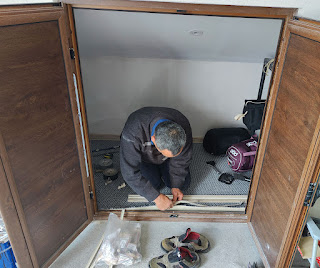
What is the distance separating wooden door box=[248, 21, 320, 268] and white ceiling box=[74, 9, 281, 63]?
1.49ft

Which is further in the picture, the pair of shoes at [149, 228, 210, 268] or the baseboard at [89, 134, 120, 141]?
the baseboard at [89, 134, 120, 141]

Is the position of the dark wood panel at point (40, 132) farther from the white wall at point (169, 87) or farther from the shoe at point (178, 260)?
the white wall at point (169, 87)

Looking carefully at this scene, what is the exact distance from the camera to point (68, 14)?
1.34 meters

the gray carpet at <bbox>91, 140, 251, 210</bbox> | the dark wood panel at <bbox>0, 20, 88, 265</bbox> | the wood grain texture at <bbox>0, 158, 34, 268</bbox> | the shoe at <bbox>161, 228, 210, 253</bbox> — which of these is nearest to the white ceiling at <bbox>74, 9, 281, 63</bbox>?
the dark wood panel at <bbox>0, 20, 88, 265</bbox>

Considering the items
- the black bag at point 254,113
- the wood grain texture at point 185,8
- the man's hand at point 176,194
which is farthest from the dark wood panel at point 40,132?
the black bag at point 254,113

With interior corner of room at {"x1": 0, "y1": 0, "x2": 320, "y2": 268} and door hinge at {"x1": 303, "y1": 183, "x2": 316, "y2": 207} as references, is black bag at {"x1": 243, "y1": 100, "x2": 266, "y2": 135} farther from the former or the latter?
door hinge at {"x1": 303, "y1": 183, "x2": 316, "y2": 207}

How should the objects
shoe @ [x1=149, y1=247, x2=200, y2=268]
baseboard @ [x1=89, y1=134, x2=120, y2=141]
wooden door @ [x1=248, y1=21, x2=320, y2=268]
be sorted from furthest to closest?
baseboard @ [x1=89, y1=134, x2=120, y2=141] < shoe @ [x1=149, y1=247, x2=200, y2=268] < wooden door @ [x1=248, y1=21, x2=320, y2=268]

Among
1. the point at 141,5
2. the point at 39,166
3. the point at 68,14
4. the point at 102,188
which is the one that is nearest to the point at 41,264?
the point at 39,166

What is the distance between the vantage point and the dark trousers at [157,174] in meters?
2.17

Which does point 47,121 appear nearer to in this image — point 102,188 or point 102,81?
Answer: point 102,188

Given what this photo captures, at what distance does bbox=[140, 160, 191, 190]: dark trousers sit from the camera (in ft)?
7.13

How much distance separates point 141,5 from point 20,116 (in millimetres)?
754

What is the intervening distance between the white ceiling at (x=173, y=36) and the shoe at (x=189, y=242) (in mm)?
1288

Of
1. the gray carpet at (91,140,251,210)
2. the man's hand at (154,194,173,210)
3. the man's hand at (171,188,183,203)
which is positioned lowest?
the gray carpet at (91,140,251,210)
